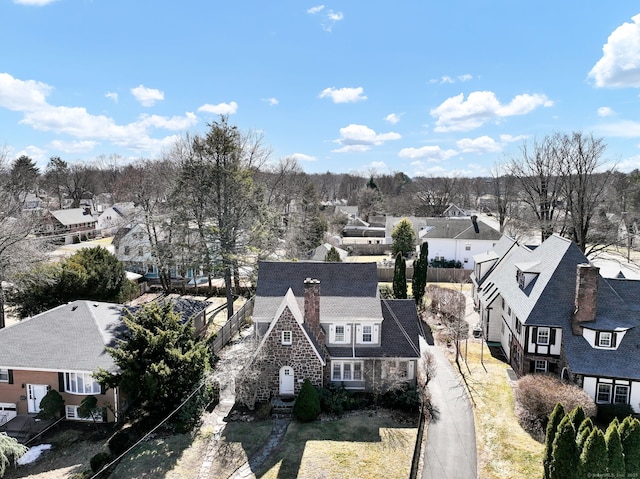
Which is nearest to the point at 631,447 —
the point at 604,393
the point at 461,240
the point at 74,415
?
the point at 604,393

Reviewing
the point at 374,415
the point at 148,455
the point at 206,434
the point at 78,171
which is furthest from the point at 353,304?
the point at 78,171

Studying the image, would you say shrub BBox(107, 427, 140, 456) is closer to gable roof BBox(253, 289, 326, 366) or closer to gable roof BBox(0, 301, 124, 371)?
gable roof BBox(0, 301, 124, 371)

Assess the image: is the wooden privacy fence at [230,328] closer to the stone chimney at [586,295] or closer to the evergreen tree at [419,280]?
the evergreen tree at [419,280]

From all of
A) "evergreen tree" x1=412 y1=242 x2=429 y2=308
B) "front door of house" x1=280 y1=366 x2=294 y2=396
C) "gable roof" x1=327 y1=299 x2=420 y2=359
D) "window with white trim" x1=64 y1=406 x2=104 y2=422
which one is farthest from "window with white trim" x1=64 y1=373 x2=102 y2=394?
"evergreen tree" x1=412 y1=242 x2=429 y2=308

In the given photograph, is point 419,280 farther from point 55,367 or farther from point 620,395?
point 55,367

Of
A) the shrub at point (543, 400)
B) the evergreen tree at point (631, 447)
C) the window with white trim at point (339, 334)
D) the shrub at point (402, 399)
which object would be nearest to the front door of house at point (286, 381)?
the window with white trim at point (339, 334)

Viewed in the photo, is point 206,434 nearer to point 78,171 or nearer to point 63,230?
point 63,230
